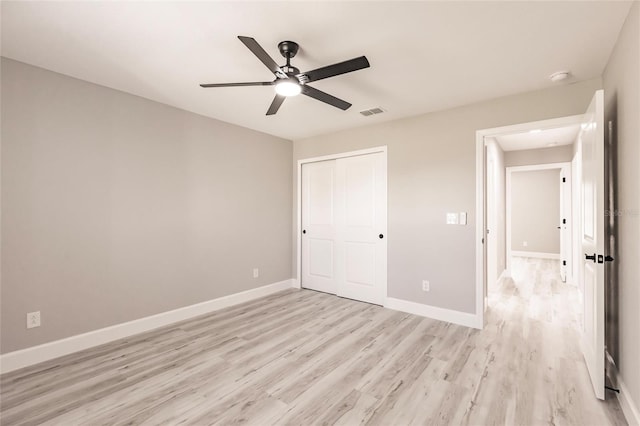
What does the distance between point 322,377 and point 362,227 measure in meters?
2.36

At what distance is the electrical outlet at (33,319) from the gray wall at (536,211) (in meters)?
9.72

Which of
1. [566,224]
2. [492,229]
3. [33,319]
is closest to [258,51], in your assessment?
[33,319]

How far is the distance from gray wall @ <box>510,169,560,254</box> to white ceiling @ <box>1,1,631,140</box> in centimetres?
649

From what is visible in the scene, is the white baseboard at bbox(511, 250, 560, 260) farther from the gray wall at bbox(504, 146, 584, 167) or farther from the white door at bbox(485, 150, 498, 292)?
Result: the white door at bbox(485, 150, 498, 292)

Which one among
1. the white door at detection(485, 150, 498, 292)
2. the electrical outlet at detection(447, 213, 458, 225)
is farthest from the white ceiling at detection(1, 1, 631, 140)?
the white door at detection(485, 150, 498, 292)

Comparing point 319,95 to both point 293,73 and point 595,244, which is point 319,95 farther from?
point 595,244

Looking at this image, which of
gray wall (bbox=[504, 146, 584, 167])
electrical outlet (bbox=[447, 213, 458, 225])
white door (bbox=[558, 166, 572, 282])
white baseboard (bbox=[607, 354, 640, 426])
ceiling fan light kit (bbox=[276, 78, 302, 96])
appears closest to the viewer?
white baseboard (bbox=[607, 354, 640, 426])

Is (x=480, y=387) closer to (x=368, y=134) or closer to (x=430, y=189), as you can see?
(x=430, y=189)

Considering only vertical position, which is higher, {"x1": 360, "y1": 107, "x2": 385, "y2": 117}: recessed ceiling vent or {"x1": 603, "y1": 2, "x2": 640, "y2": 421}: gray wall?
{"x1": 360, "y1": 107, "x2": 385, "y2": 117}: recessed ceiling vent

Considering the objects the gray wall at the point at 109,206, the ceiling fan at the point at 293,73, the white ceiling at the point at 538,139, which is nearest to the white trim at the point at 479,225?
the white ceiling at the point at 538,139

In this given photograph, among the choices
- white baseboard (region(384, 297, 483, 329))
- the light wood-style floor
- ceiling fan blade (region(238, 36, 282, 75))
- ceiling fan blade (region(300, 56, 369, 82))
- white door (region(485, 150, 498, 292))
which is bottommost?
the light wood-style floor

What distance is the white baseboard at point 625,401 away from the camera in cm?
167

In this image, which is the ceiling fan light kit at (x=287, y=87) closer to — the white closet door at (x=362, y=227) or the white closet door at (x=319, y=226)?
the white closet door at (x=362, y=227)

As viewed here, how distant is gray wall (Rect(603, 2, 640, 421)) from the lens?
1.71m
